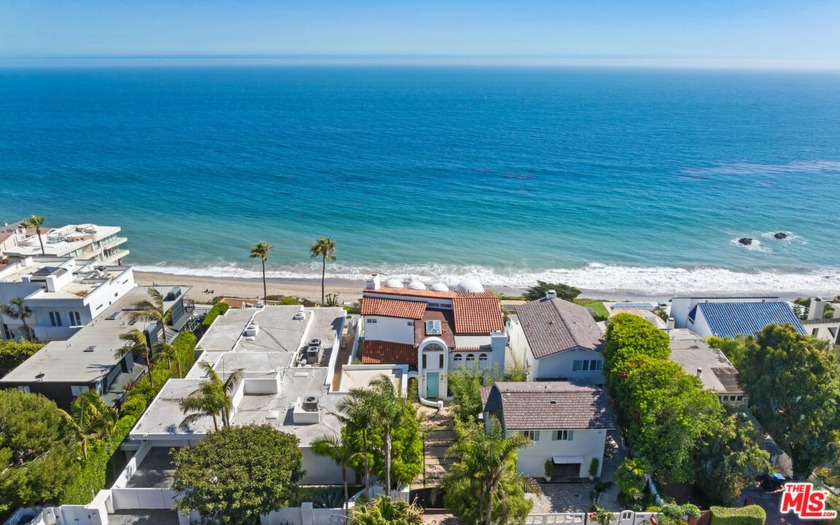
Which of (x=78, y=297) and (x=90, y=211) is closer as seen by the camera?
(x=78, y=297)

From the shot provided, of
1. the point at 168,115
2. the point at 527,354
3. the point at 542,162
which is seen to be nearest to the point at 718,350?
the point at 527,354

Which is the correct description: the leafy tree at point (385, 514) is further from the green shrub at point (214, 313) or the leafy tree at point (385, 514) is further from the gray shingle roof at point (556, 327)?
the green shrub at point (214, 313)

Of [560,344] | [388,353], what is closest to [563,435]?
[560,344]

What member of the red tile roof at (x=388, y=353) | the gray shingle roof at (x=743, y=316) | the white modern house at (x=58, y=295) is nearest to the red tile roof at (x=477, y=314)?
the red tile roof at (x=388, y=353)

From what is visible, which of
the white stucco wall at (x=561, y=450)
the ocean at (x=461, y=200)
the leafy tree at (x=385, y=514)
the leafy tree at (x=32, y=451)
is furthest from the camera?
the ocean at (x=461, y=200)

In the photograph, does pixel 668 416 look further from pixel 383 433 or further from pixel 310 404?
pixel 310 404

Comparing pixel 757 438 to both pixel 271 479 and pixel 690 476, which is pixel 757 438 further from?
pixel 271 479
